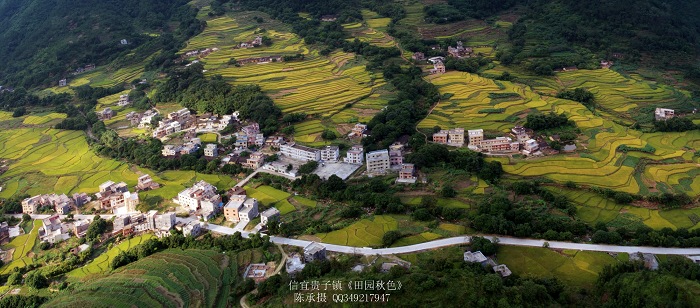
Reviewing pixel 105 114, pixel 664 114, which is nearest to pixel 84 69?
pixel 105 114

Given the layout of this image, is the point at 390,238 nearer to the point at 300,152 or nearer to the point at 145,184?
the point at 300,152

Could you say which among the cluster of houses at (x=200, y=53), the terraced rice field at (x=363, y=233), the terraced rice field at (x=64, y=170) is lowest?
the terraced rice field at (x=64, y=170)

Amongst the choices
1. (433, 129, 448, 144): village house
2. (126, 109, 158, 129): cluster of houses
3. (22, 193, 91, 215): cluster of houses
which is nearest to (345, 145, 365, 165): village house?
(433, 129, 448, 144): village house

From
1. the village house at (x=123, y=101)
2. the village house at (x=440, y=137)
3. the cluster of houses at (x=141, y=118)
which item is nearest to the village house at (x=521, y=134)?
the village house at (x=440, y=137)

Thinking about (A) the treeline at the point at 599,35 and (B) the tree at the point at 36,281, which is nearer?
(B) the tree at the point at 36,281

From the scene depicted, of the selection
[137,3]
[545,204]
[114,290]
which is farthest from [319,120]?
[137,3]

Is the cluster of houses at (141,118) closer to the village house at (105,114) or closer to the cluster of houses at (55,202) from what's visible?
the village house at (105,114)
